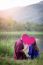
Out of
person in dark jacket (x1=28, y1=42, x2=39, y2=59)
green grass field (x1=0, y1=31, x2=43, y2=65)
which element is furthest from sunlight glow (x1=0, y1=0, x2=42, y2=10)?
person in dark jacket (x1=28, y1=42, x2=39, y2=59)

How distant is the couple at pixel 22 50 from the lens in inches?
41.9

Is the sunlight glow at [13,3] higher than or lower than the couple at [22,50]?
higher

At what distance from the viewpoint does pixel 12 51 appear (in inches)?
42.5

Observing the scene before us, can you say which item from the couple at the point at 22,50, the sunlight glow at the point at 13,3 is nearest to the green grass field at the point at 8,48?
the couple at the point at 22,50

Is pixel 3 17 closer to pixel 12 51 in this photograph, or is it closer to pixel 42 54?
pixel 12 51

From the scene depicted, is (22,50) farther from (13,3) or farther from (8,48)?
(13,3)

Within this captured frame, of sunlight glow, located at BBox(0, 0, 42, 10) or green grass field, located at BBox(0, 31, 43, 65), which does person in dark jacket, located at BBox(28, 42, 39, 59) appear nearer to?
green grass field, located at BBox(0, 31, 43, 65)

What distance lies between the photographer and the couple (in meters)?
1.06

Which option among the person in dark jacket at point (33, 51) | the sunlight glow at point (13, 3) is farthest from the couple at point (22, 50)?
the sunlight glow at point (13, 3)

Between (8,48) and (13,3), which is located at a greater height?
(13,3)

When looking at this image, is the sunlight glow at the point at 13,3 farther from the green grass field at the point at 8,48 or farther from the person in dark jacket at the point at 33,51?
the person in dark jacket at the point at 33,51

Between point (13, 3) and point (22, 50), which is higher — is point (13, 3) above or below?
above

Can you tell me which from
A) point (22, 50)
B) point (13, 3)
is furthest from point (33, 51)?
point (13, 3)

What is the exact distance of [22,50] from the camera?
3.52ft
